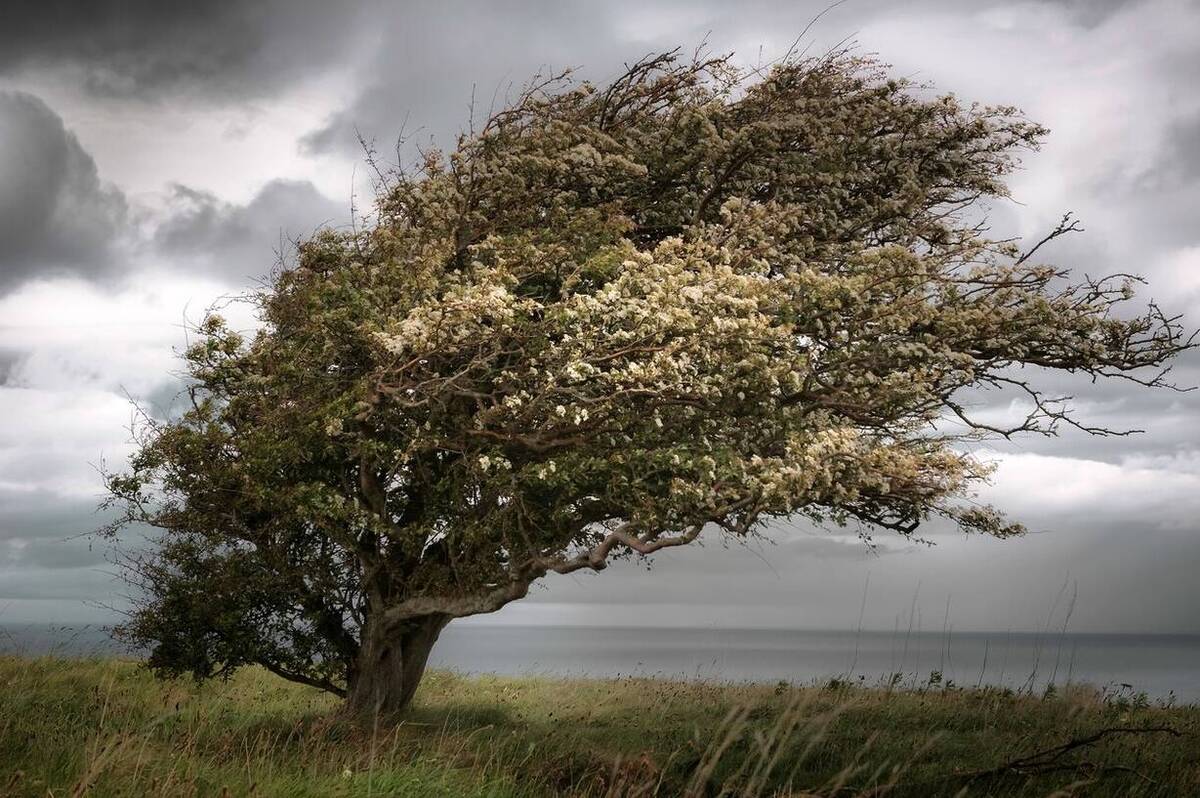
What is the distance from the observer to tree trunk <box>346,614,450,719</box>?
1817 cm

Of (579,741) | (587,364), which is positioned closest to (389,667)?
(579,741)

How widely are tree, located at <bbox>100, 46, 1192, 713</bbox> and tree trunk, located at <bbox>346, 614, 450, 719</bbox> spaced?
0.04 meters

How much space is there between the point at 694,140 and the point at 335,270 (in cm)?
654

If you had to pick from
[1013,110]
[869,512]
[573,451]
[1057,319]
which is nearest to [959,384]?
[1057,319]

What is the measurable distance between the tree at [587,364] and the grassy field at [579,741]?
2.46m

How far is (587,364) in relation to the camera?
13.3m

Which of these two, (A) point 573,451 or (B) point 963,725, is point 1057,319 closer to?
(B) point 963,725

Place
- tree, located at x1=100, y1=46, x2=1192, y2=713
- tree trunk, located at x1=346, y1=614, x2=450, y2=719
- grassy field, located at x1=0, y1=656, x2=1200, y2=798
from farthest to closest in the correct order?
tree trunk, located at x1=346, y1=614, x2=450, y2=719 < tree, located at x1=100, y1=46, x2=1192, y2=713 < grassy field, located at x1=0, y1=656, x2=1200, y2=798

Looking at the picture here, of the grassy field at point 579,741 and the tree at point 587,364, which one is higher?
the tree at point 587,364

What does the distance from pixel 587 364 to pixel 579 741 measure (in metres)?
6.73

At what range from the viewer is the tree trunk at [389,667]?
18.2m

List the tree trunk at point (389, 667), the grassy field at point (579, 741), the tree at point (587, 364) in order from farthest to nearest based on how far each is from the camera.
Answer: the tree trunk at point (389, 667) → the tree at point (587, 364) → the grassy field at point (579, 741)

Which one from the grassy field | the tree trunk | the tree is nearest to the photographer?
the grassy field

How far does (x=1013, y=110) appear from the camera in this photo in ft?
60.3
